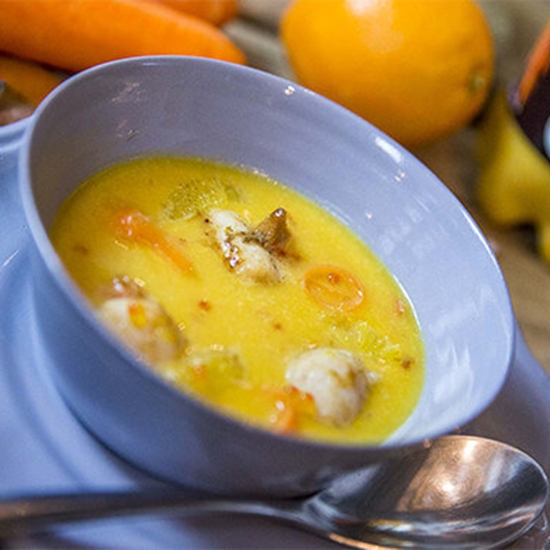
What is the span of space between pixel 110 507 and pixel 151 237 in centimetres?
36

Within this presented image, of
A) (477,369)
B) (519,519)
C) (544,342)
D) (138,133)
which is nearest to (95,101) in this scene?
(138,133)

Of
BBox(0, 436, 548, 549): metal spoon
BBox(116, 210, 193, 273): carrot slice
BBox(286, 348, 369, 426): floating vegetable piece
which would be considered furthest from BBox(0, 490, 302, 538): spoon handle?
BBox(116, 210, 193, 273): carrot slice

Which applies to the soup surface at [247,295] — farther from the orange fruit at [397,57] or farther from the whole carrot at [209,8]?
the whole carrot at [209,8]

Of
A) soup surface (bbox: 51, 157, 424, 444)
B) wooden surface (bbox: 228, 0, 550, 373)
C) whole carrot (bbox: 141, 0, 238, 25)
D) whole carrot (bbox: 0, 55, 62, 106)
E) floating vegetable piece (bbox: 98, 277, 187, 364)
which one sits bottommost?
wooden surface (bbox: 228, 0, 550, 373)

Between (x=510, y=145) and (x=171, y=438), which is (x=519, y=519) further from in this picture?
(x=510, y=145)

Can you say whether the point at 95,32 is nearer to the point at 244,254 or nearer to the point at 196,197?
the point at 196,197

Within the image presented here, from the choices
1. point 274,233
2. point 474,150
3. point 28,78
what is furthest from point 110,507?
point 474,150

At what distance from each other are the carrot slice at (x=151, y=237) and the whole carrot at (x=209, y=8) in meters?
0.77

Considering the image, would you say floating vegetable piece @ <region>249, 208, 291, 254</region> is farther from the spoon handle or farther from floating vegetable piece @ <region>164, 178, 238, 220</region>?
the spoon handle

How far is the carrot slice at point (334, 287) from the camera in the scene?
1.04 metres

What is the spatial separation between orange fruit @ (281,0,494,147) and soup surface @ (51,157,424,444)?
0.46 metres

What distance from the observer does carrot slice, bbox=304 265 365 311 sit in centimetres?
104

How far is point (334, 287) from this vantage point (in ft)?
3.53

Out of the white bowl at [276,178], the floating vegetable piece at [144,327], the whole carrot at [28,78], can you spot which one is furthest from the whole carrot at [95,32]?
the floating vegetable piece at [144,327]
